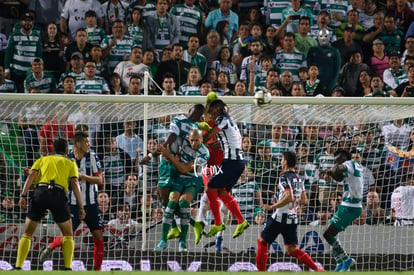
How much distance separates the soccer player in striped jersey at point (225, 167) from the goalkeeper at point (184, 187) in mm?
394

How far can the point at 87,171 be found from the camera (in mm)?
12836

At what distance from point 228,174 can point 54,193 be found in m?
2.26

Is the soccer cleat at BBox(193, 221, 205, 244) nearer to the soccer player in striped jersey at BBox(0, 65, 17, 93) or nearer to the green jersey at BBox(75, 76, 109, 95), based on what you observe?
the green jersey at BBox(75, 76, 109, 95)

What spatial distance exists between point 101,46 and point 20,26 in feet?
4.47

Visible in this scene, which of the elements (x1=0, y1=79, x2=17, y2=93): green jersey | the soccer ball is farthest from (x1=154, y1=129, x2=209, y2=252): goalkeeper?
(x1=0, y1=79, x2=17, y2=93): green jersey

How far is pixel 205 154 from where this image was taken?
1330cm

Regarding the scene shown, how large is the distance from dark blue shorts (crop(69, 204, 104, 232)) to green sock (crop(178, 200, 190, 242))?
3.49ft

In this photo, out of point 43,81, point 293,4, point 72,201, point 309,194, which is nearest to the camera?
point 72,201

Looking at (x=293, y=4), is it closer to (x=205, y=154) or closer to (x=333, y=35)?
(x=333, y=35)

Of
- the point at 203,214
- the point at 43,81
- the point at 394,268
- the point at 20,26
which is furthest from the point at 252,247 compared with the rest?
the point at 20,26

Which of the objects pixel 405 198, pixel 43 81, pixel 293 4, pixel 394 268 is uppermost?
pixel 293 4

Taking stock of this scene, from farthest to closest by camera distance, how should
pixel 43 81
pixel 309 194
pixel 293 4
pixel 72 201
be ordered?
pixel 293 4 < pixel 43 81 < pixel 309 194 < pixel 72 201

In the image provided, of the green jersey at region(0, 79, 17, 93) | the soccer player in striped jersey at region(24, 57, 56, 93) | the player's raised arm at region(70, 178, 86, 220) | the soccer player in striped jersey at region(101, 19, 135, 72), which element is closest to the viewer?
the player's raised arm at region(70, 178, 86, 220)

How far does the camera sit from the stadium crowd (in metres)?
13.8
